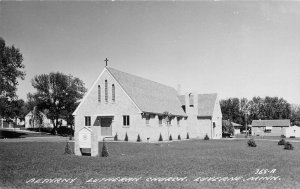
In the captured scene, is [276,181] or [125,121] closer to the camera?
[276,181]

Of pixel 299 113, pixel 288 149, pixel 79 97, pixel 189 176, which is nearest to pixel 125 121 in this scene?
pixel 288 149

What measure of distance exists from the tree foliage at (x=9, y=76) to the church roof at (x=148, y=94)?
54.1 ft

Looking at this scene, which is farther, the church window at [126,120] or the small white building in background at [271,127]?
the small white building in background at [271,127]

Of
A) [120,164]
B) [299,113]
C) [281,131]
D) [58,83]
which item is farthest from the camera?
[299,113]

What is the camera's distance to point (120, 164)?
1540 cm

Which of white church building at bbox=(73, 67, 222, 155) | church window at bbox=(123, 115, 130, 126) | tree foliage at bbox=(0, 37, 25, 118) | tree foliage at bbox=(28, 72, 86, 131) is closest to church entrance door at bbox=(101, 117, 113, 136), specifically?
white church building at bbox=(73, 67, 222, 155)

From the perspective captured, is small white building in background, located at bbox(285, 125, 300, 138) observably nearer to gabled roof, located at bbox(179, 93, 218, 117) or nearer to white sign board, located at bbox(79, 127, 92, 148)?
gabled roof, located at bbox(179, 93, 218, 117)

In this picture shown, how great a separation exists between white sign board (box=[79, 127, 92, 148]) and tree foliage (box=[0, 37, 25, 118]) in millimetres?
28288

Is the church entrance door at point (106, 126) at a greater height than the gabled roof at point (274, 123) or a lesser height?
greater

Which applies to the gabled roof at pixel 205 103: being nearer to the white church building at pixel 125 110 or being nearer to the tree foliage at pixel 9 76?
A: the white church building at pixel 125 110

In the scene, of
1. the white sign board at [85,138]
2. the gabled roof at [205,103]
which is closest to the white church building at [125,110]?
the gabled roof at [205,103]

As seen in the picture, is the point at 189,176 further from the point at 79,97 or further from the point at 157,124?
the point at 79,97

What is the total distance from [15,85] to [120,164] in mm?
37087

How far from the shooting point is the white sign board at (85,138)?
750 inches
